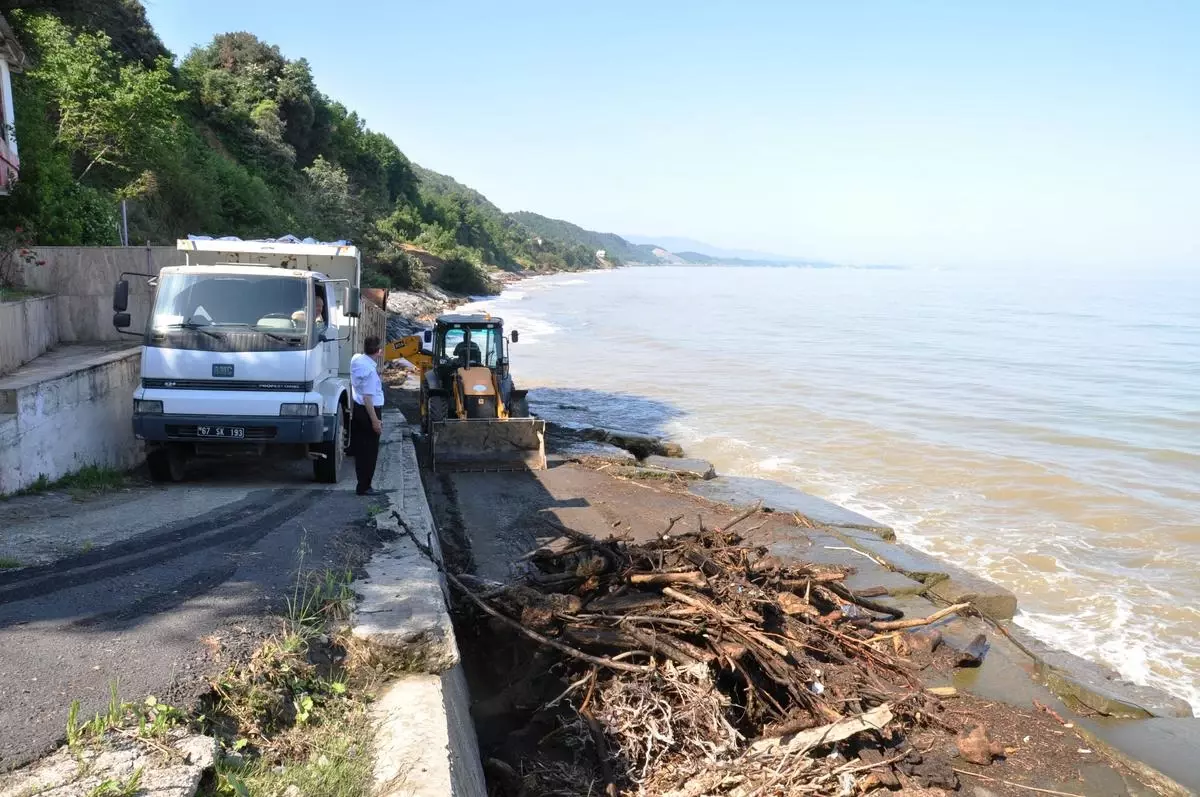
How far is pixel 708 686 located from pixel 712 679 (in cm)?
11

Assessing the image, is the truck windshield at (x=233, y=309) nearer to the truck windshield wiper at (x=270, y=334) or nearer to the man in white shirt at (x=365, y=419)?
the truck windshield wiper at (x=270, y=334)

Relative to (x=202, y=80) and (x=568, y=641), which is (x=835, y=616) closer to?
(x=568, y=641)

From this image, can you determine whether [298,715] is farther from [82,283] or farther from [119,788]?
[82,283]

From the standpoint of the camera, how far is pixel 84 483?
8.27 metres

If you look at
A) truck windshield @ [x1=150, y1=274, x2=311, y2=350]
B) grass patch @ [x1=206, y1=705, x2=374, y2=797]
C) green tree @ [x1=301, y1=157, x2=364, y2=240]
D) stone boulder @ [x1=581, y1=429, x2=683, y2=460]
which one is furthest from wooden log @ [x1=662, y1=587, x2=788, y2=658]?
green tree @ [x1=301, y1=157, x2=364, y2=240]

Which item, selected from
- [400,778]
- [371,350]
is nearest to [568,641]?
[400,778]

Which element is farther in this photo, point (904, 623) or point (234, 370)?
point (234, 370)

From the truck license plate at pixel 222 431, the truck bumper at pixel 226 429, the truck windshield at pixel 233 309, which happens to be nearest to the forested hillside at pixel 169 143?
the truck windshield at pixel 233 309

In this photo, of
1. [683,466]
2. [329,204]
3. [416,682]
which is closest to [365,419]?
[416,682]

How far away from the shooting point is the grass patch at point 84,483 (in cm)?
781

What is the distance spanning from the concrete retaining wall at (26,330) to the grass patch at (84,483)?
166 centimetres

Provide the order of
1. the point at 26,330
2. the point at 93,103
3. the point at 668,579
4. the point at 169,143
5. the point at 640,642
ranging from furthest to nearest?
the point at 169,143 < the point at 93,103 < the point at 26,330 < the point at 668,579 < the point at 640,642

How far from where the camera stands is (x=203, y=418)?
835 centimetres

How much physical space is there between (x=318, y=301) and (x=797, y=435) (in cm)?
1193
